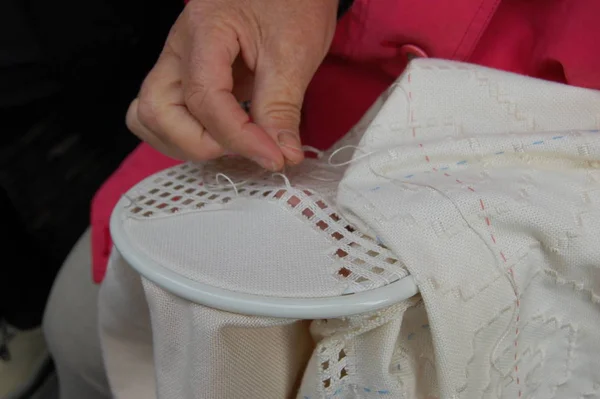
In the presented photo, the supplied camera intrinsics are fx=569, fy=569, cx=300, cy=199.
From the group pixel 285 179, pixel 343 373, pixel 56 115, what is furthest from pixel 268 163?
pixel 56 115

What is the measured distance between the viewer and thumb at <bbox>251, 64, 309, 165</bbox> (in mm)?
366

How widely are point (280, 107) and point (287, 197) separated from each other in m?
0.07

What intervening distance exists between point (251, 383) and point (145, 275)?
9 cm

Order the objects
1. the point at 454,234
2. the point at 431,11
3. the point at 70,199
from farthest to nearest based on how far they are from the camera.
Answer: the point at 70,199
the point at 431,11
the point at 454,234

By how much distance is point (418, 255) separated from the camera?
290mm

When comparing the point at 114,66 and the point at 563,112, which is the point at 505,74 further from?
the point at 114,66

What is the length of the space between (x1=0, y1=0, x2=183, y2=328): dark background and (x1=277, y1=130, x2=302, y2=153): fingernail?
0.44 meters

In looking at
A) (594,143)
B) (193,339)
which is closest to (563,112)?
(594,143)

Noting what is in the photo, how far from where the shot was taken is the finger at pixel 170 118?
380 mm

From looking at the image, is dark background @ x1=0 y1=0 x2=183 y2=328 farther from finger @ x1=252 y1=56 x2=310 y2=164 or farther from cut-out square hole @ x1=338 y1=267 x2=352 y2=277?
cut-out square hole @ x1=338 y1=267 x2=352 y2=277

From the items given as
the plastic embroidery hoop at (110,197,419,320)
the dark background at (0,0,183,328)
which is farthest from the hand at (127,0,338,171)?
the dark background at (0,0,183,328)

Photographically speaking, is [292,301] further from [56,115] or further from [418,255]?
[56,115]

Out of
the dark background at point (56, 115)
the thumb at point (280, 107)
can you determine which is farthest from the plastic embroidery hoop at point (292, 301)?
the dark background at point (56, 115)

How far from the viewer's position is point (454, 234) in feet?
0.98
